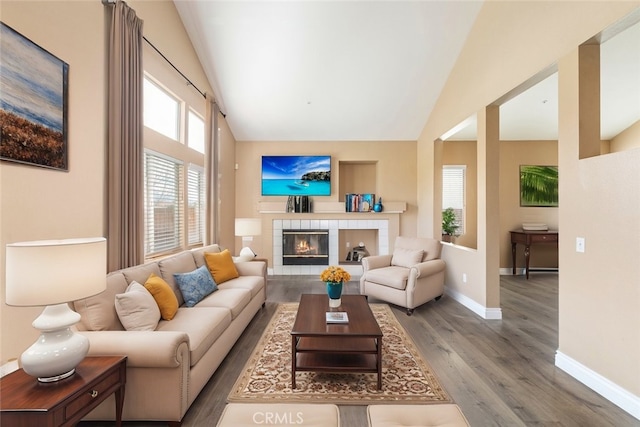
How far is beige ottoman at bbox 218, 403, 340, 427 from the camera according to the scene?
1.24 m

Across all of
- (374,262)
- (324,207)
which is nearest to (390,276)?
(374,262)

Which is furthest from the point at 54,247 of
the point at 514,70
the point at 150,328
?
the point at 514,70

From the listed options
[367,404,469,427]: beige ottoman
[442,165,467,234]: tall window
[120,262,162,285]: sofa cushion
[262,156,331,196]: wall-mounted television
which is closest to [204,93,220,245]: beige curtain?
[262,156,331,196]: wall-mounted television

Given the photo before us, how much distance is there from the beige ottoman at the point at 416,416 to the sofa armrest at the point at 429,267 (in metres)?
2.44

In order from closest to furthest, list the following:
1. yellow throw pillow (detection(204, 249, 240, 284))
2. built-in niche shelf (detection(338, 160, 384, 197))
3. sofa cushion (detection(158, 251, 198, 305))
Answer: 1. sofa cushion (detection(158, 251, 198, 305))
2. yellow throw pillow (detection(204, 249, 240, 284))
3. built-in niche shelf (detection(338, 160, 384, 197))

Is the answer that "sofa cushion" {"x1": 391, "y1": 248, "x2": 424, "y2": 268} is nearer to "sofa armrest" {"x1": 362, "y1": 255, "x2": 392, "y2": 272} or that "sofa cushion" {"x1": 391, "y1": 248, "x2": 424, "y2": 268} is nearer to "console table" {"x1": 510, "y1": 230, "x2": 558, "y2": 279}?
"sofa armrest" {"x1": 362, "y1": 255, "x2": 392, "y2": 272}

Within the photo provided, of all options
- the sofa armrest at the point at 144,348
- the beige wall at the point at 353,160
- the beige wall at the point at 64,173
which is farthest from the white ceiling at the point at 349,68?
the sofa armrest at the point at 144,348

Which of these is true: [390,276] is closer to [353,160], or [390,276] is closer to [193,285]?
[193,285]

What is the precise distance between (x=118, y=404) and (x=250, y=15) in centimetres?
419

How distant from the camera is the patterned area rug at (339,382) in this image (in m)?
2.07

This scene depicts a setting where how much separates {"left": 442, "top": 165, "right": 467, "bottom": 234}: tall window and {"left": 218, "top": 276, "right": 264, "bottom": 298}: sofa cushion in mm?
4525

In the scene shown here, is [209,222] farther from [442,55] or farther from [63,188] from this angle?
[442,55]

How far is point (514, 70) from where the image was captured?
310 centimetres

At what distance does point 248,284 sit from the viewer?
3473 millimetres
